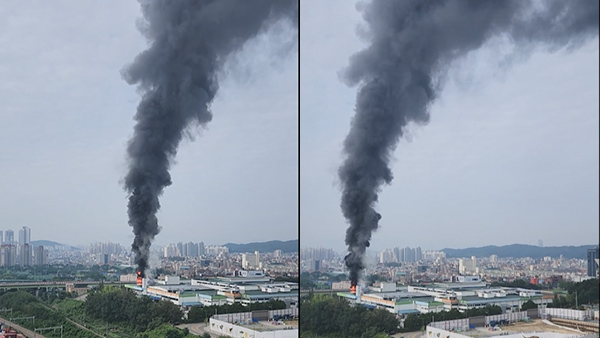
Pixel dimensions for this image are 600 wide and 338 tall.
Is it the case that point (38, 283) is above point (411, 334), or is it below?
above

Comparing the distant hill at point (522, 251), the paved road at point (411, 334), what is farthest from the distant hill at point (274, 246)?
the distant hill at point (522, 251)

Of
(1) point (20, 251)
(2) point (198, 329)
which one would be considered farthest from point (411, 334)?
(1) point (20, 251)

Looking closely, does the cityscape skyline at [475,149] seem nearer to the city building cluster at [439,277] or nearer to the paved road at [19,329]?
the city building cluster at [439,277]

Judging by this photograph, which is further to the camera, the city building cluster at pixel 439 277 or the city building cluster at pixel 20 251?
the city building cluster at pixel 20 251

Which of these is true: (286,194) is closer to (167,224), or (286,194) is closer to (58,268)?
(167,224)

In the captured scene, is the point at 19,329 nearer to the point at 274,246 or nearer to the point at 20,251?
the point at 20,251

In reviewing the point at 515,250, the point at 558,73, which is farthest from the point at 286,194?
the point at 558,73

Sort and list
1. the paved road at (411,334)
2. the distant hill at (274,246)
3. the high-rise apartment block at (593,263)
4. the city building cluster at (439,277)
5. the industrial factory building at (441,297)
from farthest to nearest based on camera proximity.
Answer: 1. the distant hill at (274,246)
2. the paved road at (411,334)
3. the industrial factory building at (441,297)
4. the city building cluster at (439,277)
5. the high-rise apartment block at (593,263)
